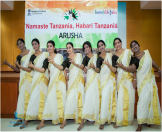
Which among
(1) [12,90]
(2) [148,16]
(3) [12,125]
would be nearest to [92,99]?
(3) [12,125]

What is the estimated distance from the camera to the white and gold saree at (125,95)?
266 cm

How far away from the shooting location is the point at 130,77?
272cm

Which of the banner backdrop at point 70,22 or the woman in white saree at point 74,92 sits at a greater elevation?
the banner backdrop at point 70,22

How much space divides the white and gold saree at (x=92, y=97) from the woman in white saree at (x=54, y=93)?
1.39 feet

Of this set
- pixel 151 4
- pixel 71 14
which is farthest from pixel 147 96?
pixel 151 4

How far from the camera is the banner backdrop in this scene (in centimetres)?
426

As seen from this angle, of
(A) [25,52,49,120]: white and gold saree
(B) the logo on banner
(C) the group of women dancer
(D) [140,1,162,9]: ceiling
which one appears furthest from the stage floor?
(D) [140,1,162,9]: ceiling

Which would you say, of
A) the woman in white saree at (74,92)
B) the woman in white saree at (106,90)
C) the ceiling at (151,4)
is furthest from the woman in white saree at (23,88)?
the ceiling at (151,4)

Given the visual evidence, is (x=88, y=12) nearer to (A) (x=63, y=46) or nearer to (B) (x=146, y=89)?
(A) (x=63, y=46)

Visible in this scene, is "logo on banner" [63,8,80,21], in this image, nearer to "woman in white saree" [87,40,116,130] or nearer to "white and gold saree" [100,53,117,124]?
"woman in white saree" [87,40,116,130]

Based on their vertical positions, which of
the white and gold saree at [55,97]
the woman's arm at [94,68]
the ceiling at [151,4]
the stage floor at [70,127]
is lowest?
the stage floor at [70,127]

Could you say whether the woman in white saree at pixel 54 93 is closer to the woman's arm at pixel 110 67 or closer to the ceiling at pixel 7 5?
the woman's arm at pixel 110 67

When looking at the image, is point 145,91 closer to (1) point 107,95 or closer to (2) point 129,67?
(2) point 129,67

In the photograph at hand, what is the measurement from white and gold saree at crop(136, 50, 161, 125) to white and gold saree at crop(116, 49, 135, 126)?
0.48ft
